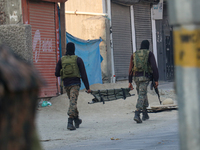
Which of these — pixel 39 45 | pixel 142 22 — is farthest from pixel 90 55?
pixel 142 22

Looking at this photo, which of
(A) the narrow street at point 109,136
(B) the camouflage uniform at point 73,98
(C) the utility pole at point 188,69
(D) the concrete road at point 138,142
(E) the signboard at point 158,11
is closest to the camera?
(C) the utility pole at point 188,69

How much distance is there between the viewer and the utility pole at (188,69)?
1.46m

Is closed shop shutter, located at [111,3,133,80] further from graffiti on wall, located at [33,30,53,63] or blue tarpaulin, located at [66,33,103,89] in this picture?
graffiti on wall, located at [33,30,53,63]

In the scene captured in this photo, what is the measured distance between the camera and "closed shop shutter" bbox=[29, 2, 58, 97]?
11.3 m

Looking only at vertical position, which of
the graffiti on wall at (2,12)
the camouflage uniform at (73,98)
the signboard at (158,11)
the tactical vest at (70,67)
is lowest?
the camouflage uniform at (73,98)

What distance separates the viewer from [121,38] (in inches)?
633

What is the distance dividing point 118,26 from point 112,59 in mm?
1627

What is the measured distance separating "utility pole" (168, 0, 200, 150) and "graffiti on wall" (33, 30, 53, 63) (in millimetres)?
10037

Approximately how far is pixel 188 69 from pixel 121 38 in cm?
1470

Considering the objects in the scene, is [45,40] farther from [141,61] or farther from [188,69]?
[188,69]

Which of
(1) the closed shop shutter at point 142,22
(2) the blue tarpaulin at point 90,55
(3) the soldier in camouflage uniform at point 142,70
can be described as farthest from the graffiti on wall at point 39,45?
(1) the closed shop shutter at point 142,22

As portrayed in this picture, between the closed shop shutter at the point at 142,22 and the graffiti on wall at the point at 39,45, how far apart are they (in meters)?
6.36

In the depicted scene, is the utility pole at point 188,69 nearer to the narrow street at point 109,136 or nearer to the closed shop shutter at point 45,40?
the narrow street at point 109,136

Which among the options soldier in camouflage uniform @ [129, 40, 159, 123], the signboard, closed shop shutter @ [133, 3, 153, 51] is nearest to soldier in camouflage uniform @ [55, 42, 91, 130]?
soldier in camouflage uniform @ [129, 40, 159, 123]
